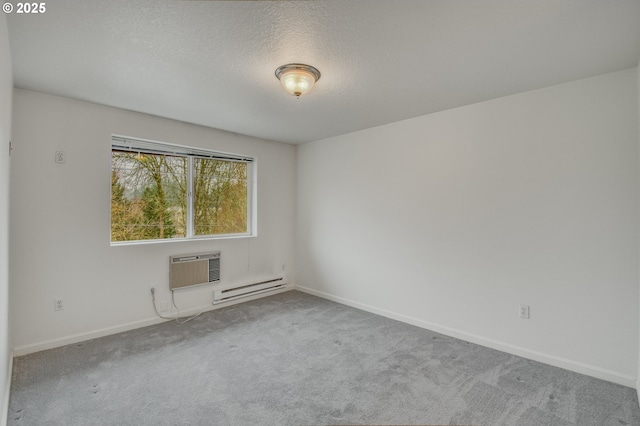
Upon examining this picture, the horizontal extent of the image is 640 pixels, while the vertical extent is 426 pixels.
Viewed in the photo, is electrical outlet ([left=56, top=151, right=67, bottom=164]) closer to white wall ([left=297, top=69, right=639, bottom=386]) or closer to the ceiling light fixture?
the ceiling light fixture

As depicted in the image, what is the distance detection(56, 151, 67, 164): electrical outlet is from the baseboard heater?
2.14 m

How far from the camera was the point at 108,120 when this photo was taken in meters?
3.21

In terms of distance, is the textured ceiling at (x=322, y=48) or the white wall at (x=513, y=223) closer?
the textured ceiling at (x=322, y=48)

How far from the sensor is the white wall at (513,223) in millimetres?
2389

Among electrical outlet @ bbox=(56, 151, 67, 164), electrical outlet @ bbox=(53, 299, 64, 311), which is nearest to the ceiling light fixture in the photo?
electrical outlet @ bbox=(56, 151, 67, 164)

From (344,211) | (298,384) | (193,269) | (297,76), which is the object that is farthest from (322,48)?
(193,269)

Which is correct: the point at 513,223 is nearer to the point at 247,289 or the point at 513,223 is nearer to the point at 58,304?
the point at 247,289

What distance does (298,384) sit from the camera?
2344 millimetres

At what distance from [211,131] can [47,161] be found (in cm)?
170

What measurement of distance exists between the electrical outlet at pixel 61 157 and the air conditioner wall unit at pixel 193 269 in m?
1.41

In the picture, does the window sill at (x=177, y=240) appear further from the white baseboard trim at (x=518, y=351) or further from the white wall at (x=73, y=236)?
the white baseboard trim at (x=518, y=351)

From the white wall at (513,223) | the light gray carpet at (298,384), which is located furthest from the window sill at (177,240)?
the white wall at (513,223)

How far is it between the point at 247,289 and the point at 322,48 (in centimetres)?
335

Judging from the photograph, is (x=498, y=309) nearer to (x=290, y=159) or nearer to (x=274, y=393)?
(x=274, y=393)
